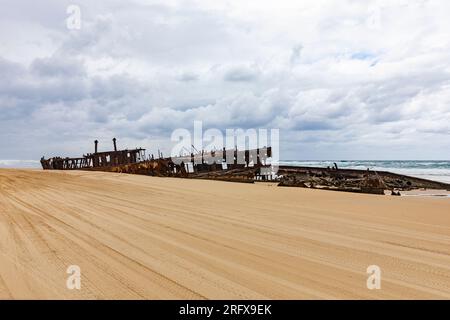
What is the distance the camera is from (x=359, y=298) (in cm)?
267

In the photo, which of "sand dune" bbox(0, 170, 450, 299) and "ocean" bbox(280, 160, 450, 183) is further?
"ocean" bbox(280, 160, 450, 183)

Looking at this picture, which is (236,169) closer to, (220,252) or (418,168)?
(220,252)

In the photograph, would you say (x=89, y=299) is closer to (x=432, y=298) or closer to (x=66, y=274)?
(x=66, y=274)

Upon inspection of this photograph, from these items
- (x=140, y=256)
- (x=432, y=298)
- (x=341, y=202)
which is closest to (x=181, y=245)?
(x=140, y=256)

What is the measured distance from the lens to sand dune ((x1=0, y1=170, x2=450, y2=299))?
2.81 meters

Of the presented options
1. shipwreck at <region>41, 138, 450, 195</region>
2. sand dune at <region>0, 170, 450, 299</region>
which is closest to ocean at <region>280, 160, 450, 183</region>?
shipwreck at <region>41, 138, 450, 195</region>

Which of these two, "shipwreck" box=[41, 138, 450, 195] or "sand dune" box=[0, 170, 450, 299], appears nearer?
"sand dune" box=[0, 170, 450, 299]

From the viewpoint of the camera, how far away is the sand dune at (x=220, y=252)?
2809mm

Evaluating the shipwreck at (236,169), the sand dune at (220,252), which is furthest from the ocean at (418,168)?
the sand dune at (220,252)

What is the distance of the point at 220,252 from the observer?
3854 mm

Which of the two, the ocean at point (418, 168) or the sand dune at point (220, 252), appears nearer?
the sand dune at point (220, 252)

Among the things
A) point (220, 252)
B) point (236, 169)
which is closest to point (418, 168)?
point (236, 169)

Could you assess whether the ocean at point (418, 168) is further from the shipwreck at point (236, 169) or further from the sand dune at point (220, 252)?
the sand dune at point (220, 252)

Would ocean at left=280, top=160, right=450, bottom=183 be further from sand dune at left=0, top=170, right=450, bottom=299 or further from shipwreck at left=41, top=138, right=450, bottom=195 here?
sand dune at left=0, top=170, right=450, bottom=299
